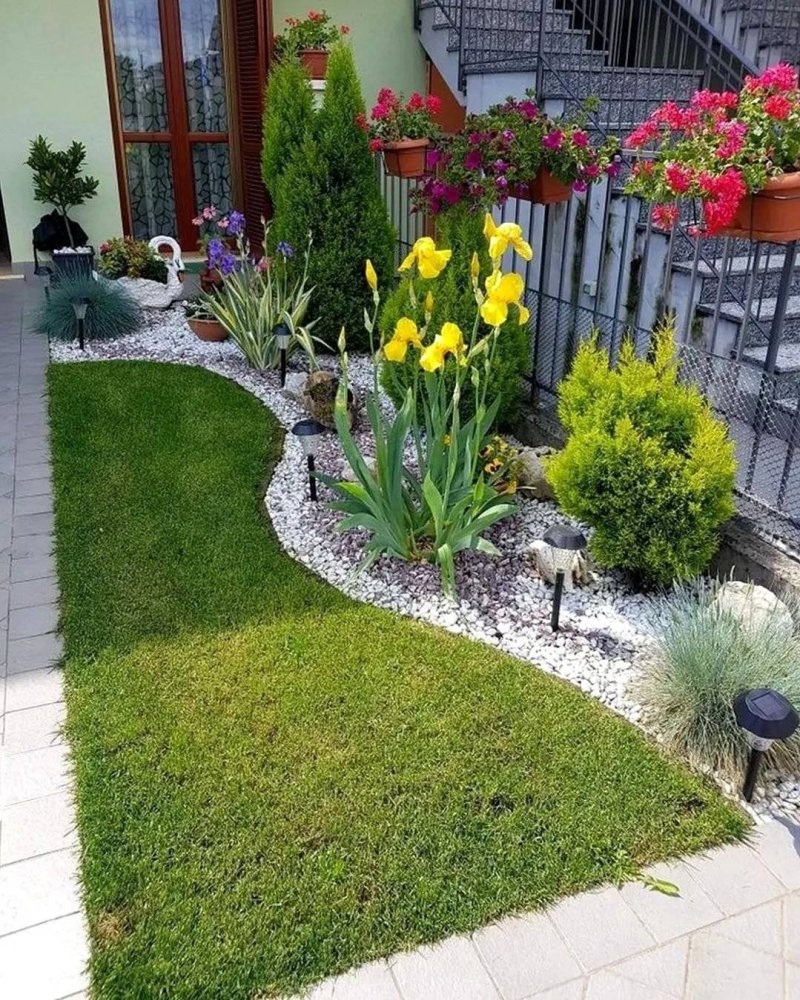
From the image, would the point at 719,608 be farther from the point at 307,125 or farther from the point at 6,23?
the point at 6,23

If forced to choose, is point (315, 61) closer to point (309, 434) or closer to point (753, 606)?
point (309, 434)

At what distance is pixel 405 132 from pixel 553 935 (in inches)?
171

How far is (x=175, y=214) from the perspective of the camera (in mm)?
8055

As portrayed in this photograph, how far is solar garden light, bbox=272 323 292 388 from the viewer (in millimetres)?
4816

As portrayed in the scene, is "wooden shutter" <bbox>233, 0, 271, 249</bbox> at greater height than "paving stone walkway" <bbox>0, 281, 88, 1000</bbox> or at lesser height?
greater

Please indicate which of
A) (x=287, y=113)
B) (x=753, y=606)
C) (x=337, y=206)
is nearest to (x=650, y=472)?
(x=753, y=606)

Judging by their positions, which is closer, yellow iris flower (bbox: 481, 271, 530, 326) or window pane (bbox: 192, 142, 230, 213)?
yellow iris flower (bbox: 481, 271, 530, 326)

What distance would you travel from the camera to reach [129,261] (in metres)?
6.72

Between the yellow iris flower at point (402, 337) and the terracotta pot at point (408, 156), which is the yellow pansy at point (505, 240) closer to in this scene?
the yellow iris flower at point (402, 337)

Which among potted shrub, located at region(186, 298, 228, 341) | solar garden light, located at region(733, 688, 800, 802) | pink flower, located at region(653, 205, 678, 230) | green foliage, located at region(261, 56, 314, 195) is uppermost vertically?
green foliage, located at region(261, 56, 314, 195)

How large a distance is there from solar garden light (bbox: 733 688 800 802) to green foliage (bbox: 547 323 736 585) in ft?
2.47

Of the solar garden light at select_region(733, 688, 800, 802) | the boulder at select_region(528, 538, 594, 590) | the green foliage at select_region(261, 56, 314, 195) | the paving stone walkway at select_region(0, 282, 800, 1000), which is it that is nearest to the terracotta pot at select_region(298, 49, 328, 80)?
the green foliage at select_region(261, 56, 314, 195)

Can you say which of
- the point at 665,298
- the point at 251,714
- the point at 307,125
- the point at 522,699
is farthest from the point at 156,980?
the point at 307,125

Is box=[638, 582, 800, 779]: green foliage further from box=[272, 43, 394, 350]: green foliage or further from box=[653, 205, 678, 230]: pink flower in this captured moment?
box=[272, 43, 394, 350]: green foliage
